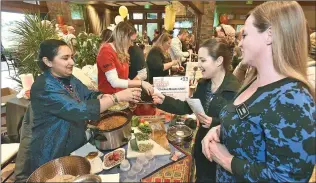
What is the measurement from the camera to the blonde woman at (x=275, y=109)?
662 mm

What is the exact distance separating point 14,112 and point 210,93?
97.4 inches

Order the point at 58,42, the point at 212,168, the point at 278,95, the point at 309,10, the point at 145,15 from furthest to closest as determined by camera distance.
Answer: the point at 145,15 < the point at 309,10 < the point at 212,168 < the point at 58,42 < the point at 278,95

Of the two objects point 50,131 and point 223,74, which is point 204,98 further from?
point 50,131

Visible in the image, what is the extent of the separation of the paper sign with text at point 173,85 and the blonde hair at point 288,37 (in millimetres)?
892

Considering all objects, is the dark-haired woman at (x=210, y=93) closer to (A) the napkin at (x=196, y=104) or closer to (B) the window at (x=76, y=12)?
(A) the napkin at (x=196, y=104)

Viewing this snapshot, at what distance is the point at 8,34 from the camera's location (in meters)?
2.71

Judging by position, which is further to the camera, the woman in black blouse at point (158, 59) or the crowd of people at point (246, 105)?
the woman in black blouse at point (158, 59)

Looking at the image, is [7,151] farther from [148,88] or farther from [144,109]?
[148,88]

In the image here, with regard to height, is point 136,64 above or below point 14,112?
above

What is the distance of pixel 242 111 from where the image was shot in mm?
787

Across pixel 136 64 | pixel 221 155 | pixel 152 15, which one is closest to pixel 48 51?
pixel 221 155

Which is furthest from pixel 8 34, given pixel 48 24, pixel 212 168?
pixel 212 168

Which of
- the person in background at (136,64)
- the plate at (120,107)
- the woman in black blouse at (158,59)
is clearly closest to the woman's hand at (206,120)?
the plate at (120,107)

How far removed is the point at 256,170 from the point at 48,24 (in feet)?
9.81
